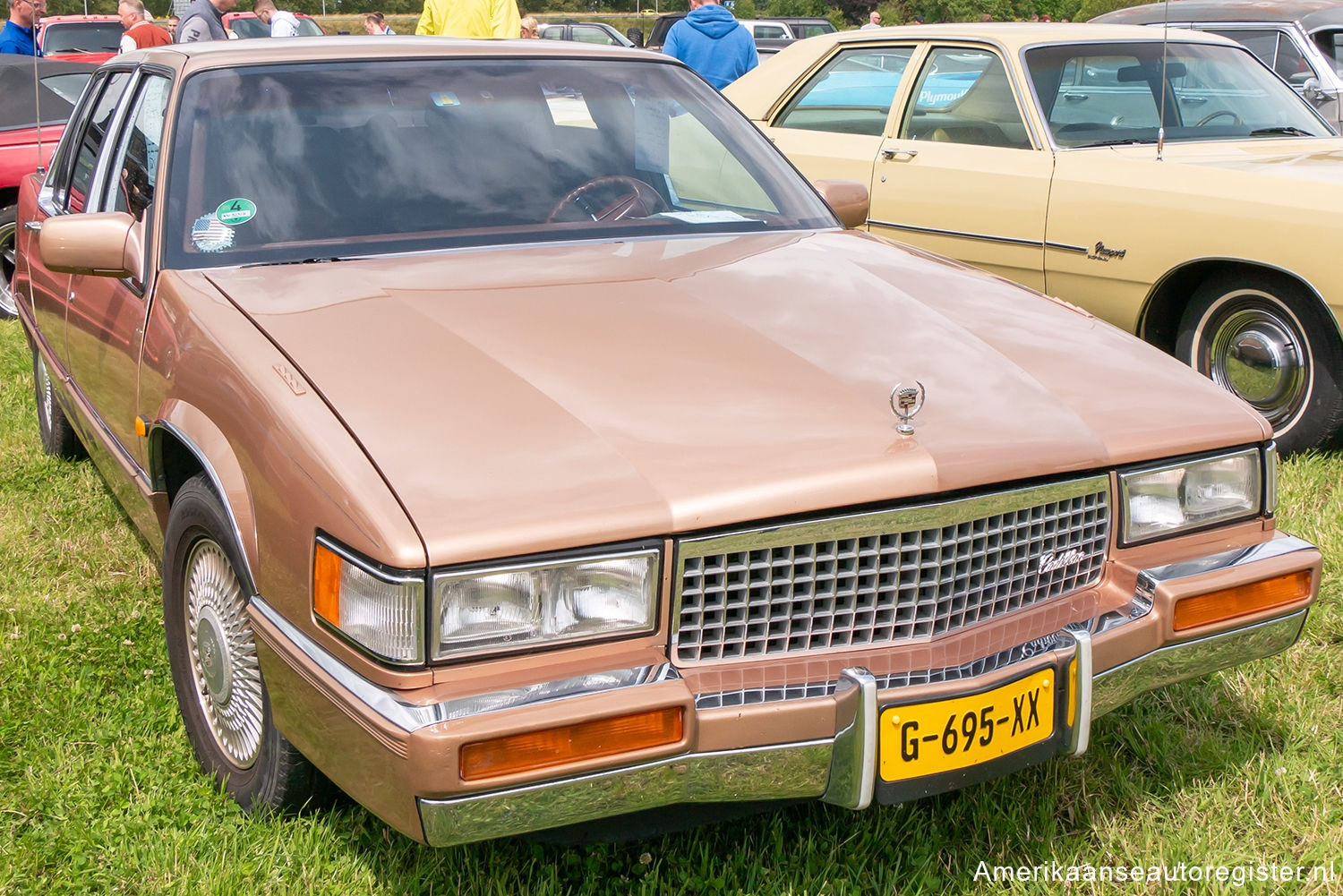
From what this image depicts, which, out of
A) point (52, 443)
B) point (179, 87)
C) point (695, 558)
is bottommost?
point (52, 443)

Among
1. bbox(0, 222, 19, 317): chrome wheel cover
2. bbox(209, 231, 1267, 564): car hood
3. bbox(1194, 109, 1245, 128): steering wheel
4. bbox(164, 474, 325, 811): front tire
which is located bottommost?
bbox(0, 222, 19, 317): chrome wheel cover

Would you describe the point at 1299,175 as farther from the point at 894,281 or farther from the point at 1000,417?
the point at 1000,417

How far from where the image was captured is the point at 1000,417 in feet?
7.45

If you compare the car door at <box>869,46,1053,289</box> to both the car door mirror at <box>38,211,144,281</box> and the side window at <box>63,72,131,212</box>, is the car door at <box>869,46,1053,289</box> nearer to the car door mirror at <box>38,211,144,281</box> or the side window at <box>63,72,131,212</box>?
the side window at <box>63,72,131,212</box>

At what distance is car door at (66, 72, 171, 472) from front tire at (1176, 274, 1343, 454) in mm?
3694

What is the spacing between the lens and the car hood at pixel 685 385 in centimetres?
196

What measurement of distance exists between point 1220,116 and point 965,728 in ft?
14.4

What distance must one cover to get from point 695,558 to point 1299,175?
12.0 feet

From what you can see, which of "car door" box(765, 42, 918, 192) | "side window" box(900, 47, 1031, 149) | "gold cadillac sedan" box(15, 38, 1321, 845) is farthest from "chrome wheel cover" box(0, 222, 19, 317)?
"side window" box(900, 47, 1031, 149)

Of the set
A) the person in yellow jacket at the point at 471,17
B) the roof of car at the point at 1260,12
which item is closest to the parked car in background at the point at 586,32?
the roof of car at the point at 1260,12

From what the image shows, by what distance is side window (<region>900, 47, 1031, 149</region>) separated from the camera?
5477 millimetres

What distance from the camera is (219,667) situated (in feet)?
8.32

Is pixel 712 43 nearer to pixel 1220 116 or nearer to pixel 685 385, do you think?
pixel 1220 116

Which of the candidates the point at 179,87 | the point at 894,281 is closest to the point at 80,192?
the point at 179,87
